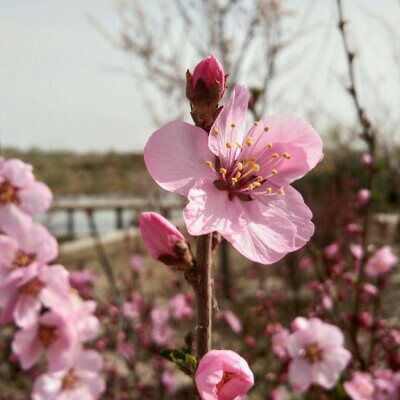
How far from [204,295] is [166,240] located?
4.8 inches

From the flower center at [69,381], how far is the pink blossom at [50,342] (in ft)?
1.42

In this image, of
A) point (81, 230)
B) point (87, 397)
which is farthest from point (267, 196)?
point (81, 230)

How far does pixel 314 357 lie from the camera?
2115mm

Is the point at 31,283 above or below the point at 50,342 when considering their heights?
above

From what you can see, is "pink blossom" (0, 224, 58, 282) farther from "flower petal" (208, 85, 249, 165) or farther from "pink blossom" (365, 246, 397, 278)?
"pink blossom" (365, 246, 397, 278)

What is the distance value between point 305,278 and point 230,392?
7007 mm

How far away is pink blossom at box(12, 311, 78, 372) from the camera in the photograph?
1712mm

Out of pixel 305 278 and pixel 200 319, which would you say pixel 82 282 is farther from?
pixel 305 278

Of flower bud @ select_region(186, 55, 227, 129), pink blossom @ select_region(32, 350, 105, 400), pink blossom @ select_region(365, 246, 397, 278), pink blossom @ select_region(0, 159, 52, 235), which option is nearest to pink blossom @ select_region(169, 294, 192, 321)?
pink blossom @ select_region(365, 246, 397, 278)

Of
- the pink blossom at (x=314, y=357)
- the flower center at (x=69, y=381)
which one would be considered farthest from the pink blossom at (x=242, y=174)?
the flower center at (x=69, y=381)

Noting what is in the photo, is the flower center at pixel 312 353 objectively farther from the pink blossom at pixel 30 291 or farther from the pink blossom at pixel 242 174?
the pink blossom at pixel 242 174

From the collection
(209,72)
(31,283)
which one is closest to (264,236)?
(209,72)

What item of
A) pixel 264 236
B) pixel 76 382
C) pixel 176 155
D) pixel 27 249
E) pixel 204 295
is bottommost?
pixel 76 382

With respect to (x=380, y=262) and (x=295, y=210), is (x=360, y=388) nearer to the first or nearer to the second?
(x=380, y=262)
